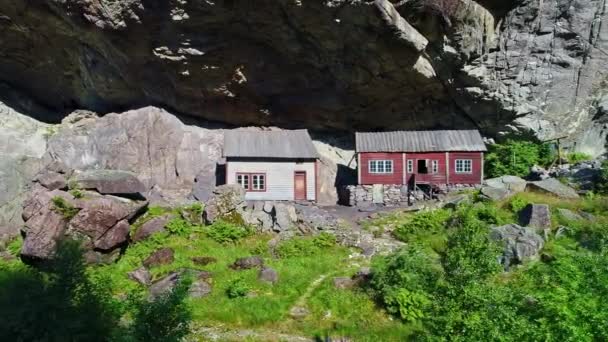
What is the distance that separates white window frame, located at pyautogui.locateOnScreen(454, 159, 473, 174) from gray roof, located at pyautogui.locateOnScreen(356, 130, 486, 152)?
850mm

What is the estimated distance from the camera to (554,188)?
90.9 ft

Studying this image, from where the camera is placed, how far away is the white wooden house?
3422 cm

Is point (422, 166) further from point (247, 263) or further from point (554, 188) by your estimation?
point (247, 263)

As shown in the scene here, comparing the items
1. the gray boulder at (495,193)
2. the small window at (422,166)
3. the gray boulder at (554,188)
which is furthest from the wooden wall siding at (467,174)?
the gray boulder at (495,193)

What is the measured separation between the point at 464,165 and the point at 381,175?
20.9 ft

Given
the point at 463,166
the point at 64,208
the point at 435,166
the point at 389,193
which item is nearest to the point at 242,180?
the point at 389,193

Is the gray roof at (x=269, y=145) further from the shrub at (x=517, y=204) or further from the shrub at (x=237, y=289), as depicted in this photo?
the shrub at (x=237, y=289)

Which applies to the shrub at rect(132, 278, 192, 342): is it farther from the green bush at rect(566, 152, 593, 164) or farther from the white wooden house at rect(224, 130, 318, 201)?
the green bush at rect(566, 152, 593, 164)

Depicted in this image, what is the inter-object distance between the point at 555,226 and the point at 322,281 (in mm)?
11942

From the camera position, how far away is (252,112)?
39.7 metres

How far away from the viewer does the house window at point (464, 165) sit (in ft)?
116

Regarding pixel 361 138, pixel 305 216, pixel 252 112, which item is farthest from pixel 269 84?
pixel 305 216

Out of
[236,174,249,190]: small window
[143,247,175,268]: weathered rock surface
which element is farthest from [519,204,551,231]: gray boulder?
[236,174,249,190]: small window

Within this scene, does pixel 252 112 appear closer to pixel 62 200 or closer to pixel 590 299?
pixel 62 200
